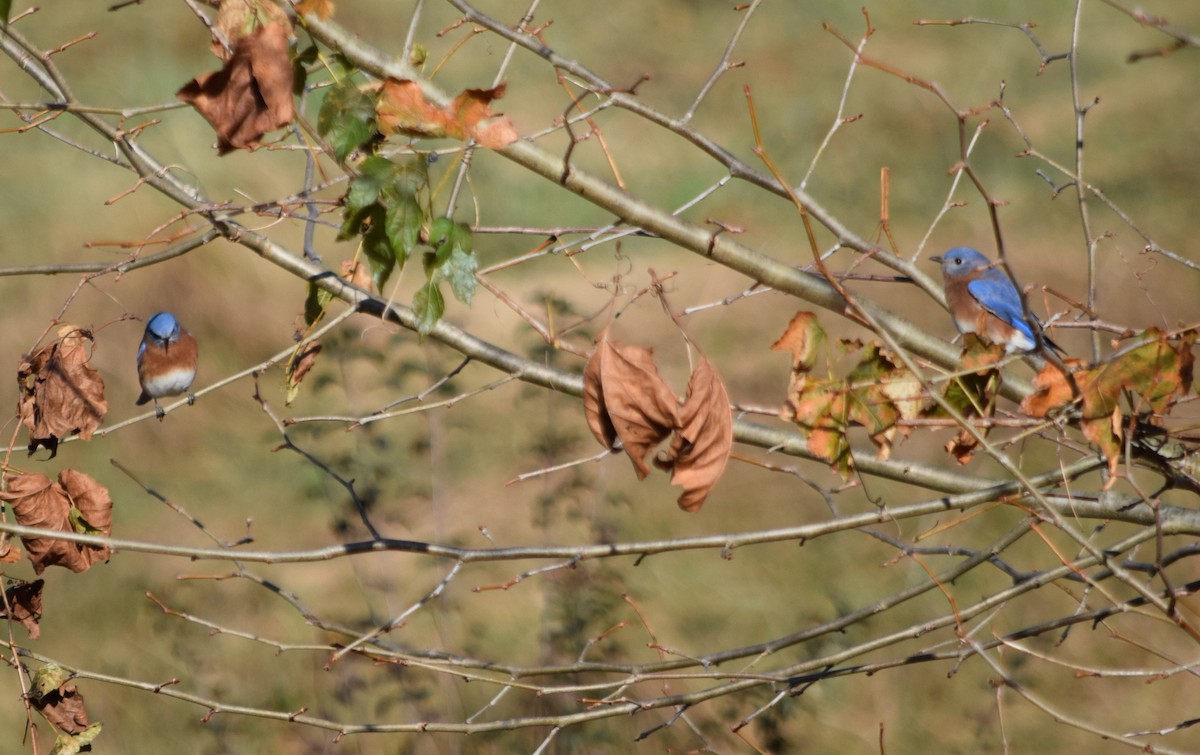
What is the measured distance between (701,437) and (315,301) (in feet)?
3.87

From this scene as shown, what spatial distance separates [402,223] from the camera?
1888 millimetres

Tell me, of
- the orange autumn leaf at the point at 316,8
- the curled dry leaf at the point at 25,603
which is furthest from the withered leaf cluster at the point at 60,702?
the orange autumn leaf at the point at 316,8

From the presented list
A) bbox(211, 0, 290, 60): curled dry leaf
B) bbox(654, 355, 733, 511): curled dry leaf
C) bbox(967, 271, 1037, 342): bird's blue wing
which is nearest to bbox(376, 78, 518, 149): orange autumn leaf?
bbox(211, 0, 290, 60): curled dry leaf

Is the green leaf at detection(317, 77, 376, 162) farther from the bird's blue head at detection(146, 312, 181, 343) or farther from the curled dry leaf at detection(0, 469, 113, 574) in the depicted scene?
the bird's blue head at detection(146, 312, 181, 343)

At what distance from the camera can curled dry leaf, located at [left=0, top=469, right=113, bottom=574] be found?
242 centimetres

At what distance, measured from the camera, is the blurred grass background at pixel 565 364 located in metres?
4.81

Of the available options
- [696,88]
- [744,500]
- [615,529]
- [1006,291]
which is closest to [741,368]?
[744,500]

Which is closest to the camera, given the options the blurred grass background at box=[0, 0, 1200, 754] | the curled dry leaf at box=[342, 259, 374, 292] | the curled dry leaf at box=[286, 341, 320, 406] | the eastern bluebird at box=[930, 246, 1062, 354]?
the curled dry leaf at box=[286, 341, 320, 406]

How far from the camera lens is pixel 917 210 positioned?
5.94 meters

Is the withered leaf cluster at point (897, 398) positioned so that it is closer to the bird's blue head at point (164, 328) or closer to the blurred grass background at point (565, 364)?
the blurred grass background at point (565, 364)

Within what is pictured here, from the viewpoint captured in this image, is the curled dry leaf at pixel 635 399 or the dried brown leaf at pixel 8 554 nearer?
the curled dry leaf at pixel 635 399

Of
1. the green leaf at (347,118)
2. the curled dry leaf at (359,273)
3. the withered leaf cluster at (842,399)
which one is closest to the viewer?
the green leaf at (347,118)

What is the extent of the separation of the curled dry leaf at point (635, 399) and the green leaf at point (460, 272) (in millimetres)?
282

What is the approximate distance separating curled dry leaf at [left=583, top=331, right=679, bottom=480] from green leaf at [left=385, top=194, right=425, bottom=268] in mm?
397
